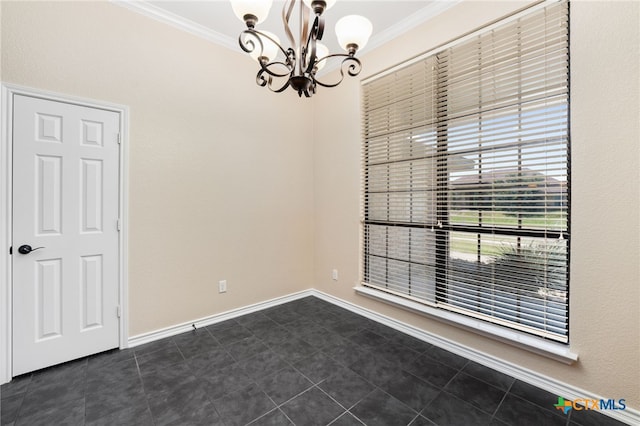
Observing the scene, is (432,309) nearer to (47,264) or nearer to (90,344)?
(90,344)

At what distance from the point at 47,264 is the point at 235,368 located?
1652mm

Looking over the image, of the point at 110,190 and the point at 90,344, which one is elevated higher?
the point at 110,190

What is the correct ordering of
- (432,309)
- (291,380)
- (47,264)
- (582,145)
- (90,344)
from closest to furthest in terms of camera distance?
(582,145), (291,380), (47,264), (90,344), (432,309)

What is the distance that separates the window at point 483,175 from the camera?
72.4 inches

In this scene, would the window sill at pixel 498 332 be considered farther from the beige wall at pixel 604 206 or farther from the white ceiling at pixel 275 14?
the white ceiling at pixel 275 14

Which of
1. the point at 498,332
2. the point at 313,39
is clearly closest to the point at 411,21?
the point at 313,39

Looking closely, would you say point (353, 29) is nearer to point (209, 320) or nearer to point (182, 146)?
point (182, 146)

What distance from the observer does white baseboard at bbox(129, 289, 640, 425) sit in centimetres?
172

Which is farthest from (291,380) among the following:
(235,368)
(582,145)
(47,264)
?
(582,145)

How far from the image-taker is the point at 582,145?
171 cm

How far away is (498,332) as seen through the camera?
203 centimetres

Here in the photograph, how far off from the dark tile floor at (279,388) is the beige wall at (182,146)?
514 mm

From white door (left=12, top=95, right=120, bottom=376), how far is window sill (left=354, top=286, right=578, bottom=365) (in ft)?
8.62

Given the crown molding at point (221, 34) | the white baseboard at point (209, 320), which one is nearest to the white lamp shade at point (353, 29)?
the crown molding at point (221, 34)
